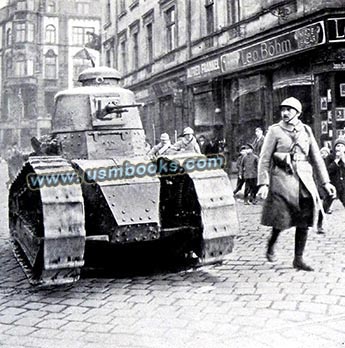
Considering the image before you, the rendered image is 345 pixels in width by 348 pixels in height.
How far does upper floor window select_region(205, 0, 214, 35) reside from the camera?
1734 centimetres

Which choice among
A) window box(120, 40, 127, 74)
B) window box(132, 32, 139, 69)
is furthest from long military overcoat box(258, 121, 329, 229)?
window box(120, 40, 127, 74)

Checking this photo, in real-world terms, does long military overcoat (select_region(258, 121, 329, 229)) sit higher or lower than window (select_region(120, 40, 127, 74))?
lower

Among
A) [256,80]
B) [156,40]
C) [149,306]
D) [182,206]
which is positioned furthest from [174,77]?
[149,306]

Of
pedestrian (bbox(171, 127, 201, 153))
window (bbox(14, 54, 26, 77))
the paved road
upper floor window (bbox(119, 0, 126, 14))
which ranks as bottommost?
the paved road

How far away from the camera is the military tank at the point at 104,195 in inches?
194

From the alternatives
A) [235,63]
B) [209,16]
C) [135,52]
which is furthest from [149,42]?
[235,63]

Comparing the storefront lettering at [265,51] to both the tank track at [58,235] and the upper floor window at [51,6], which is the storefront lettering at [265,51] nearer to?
the tank track at [58,235]

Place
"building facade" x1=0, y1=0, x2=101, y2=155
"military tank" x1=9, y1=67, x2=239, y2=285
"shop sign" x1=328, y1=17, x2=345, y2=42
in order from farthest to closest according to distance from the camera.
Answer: "building facade" x1=0, y1=0, x2=101, y2=155 < "shop sign" x1=328, y1=17, x2=345, y2=42 < "military tank" x1=9, y1=67, x2=239, y2=285

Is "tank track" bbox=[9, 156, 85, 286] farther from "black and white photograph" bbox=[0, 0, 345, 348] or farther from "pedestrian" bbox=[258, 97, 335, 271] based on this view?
"pedestrian" bbox=[258, 97, 335, 271]

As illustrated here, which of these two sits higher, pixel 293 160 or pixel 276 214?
pixel 293 160

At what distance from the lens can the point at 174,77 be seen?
2022cm

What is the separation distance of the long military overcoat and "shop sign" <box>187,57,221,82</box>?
1134 centimetres

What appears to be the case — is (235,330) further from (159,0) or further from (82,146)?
(159,0)

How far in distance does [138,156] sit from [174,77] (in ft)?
46.5
